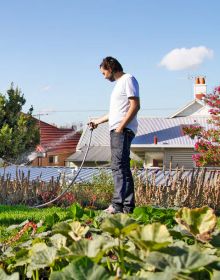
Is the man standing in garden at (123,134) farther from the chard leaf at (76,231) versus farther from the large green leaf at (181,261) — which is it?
the large green leaf at (181,261)

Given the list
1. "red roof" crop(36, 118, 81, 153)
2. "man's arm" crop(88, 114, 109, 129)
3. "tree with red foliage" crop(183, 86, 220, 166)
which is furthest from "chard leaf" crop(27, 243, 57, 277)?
"red roof" crop(36, 118, 81, 153)

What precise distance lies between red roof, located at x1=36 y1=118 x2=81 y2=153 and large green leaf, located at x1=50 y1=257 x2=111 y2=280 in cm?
4128

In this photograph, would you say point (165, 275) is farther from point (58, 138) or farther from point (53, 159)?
point (58, 138)

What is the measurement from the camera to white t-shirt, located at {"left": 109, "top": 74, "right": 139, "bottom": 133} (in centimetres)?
532

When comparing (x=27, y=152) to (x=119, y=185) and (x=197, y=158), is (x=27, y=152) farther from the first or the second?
(x=119, y=185)

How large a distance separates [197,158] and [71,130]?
3639cm

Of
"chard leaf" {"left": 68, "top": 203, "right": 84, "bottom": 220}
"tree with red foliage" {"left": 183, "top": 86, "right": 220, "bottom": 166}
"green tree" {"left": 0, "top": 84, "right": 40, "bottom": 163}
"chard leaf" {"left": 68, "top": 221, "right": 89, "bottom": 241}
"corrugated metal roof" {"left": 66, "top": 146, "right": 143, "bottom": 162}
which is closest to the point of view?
"chard leaf" {"left": 68, "top": 221, "right": 89, "bottom": 241}

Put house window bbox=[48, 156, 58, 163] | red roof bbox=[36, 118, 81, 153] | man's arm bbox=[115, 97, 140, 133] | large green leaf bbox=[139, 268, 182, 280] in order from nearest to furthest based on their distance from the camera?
large green leaf bbox=[139, 268, 182, 280] < man's arm bbox=[115, 97, 140, 133] < house window bbox=[48, 156, 58, 163] < red roof bbox=[36, 118, 81, 153]

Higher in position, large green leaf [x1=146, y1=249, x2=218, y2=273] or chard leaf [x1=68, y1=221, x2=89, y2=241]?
chard leaf [x1=68, y1=221, x2=89, y2=241]

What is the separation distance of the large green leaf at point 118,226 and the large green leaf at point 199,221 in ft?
0.74

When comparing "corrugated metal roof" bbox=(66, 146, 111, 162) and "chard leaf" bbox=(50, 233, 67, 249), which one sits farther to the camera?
"corrugated metal roof" bbox=(66, 146, 111, 162)

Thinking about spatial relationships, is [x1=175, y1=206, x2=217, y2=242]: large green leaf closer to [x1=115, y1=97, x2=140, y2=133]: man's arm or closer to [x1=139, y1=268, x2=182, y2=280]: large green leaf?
[x1=139, y1=268, x2=182, y2=280]: large green leaf

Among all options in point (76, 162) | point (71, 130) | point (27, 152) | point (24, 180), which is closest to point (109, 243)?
point (24, 180)

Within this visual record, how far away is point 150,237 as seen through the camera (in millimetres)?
1539
